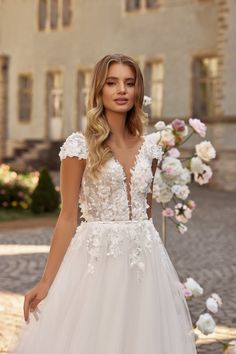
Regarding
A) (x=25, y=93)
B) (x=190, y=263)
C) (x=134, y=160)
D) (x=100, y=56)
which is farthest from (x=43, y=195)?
(x=25, y=93)

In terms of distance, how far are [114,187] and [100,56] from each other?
24.3 meters

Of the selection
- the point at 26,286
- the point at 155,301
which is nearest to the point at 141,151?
the point at 155,301

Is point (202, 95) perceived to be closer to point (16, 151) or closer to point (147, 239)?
point (16, 151)

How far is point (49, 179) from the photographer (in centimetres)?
1677

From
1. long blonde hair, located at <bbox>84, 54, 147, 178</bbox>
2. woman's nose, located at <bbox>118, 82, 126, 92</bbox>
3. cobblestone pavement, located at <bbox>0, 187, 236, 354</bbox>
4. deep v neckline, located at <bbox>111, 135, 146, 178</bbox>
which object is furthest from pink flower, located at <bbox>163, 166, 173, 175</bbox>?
woman's nose, located at <bbox>118, 82, 126, 92</bbox>

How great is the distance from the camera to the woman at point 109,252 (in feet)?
12.1

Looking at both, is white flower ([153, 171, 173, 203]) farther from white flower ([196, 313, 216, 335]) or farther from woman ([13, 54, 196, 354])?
woman ([13, 54, 196, 354])

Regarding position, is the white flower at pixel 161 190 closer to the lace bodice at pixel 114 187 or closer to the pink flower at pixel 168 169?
the pink flower at pixel 168 169

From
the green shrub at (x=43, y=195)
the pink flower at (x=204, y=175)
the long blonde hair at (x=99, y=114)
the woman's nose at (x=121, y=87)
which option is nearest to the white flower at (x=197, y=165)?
the pink flower at (x=204, y=175)

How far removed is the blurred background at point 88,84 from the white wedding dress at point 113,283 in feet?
19.5

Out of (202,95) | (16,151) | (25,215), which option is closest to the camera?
(25,215)

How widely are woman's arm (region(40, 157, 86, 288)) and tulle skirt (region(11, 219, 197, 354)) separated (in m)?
0.07

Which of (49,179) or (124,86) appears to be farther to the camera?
(49,179)

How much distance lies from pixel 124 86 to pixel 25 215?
13052 mm
